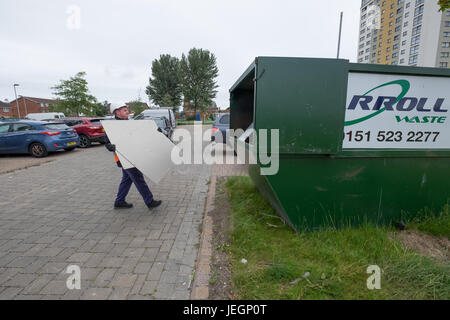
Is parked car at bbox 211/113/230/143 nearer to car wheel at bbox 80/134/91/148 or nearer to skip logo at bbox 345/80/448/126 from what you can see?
skip logo at bbox 345/80/448/126

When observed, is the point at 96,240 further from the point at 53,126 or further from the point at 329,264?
the point at 53,126

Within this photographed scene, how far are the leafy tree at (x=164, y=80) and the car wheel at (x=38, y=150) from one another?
39286 mm

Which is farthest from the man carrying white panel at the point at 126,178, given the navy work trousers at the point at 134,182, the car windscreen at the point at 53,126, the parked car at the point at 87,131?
the parked car at the point at 87,131

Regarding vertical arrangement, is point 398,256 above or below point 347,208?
below

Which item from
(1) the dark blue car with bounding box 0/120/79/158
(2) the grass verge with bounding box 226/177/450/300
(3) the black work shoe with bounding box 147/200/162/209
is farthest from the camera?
(1) the dark blue car with bounding box 0/120/79/158

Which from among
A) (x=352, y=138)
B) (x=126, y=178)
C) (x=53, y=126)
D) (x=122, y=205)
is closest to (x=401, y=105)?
(x=352, y=138)

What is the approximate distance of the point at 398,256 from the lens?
2.43 m

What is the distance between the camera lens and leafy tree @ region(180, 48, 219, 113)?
45719 millimetres

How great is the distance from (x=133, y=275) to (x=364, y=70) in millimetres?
3431

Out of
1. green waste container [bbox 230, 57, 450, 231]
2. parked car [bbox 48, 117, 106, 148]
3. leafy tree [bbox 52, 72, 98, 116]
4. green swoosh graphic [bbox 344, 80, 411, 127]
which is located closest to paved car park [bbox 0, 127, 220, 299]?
green waste container [bbox 230, 57, 450, 231]

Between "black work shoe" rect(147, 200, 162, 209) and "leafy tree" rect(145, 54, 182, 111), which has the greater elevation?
"leafy tree" rect(145, 54, 182, 111)

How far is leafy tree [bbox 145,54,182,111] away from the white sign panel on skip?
46980 mm

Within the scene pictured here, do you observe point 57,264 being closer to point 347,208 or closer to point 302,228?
point 302,228
